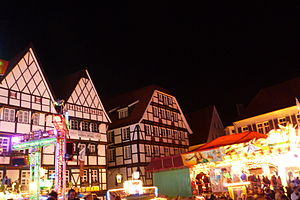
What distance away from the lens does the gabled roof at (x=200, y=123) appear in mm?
44478

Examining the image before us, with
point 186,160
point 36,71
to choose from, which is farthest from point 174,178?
point 36,71

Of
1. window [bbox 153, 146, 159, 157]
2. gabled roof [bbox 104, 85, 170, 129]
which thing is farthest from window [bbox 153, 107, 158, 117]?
window [bbox 153, 146, 159, 157]

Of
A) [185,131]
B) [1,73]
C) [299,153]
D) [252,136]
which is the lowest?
[299,153]

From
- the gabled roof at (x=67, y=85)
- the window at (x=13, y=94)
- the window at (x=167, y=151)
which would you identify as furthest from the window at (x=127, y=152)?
the window at (x=13, y=94)

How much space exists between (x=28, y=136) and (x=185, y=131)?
89.0 feet

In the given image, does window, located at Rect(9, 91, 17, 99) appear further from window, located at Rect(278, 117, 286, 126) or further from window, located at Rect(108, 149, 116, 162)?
window, located at Rect(278, 117, 286, 126)

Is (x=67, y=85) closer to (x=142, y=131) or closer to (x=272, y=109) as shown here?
(x=142, y=131)

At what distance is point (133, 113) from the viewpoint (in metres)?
36.1

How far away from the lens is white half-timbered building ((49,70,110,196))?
28359mm

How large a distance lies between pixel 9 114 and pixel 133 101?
1718 cm

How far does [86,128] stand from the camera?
30.6 metres

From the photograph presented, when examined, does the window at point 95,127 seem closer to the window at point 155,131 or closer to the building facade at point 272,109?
the window at point 155,131

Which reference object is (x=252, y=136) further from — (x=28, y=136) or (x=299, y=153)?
(x=28, y=136)

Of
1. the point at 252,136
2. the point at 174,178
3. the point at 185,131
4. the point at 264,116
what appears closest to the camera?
the point at 252,136
